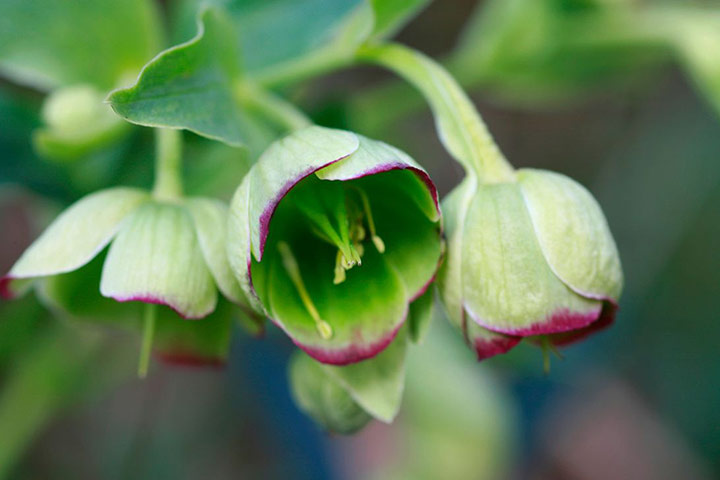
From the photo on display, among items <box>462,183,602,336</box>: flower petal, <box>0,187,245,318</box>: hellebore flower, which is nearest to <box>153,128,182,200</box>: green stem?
<box>0,187,245,318</box>: hellebore flower

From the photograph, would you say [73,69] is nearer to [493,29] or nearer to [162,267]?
[162,267]

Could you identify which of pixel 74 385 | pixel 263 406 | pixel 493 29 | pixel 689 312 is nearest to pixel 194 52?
pixel 493 29

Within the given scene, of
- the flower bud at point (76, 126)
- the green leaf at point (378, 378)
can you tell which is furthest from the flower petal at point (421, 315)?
the flower bud at point (76, 126)

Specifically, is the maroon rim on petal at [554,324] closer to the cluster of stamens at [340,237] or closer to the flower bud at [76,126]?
the cluster of stamens at [340,237]

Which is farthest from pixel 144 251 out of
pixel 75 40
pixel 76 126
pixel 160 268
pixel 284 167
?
pixel 75 40

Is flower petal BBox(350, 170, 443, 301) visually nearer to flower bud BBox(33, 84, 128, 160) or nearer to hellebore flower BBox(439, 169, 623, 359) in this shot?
hellebore flower BBox(439, 169, 623, 359)

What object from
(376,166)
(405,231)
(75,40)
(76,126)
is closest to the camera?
(376,166)

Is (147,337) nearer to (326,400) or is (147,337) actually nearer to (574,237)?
(326,400)
